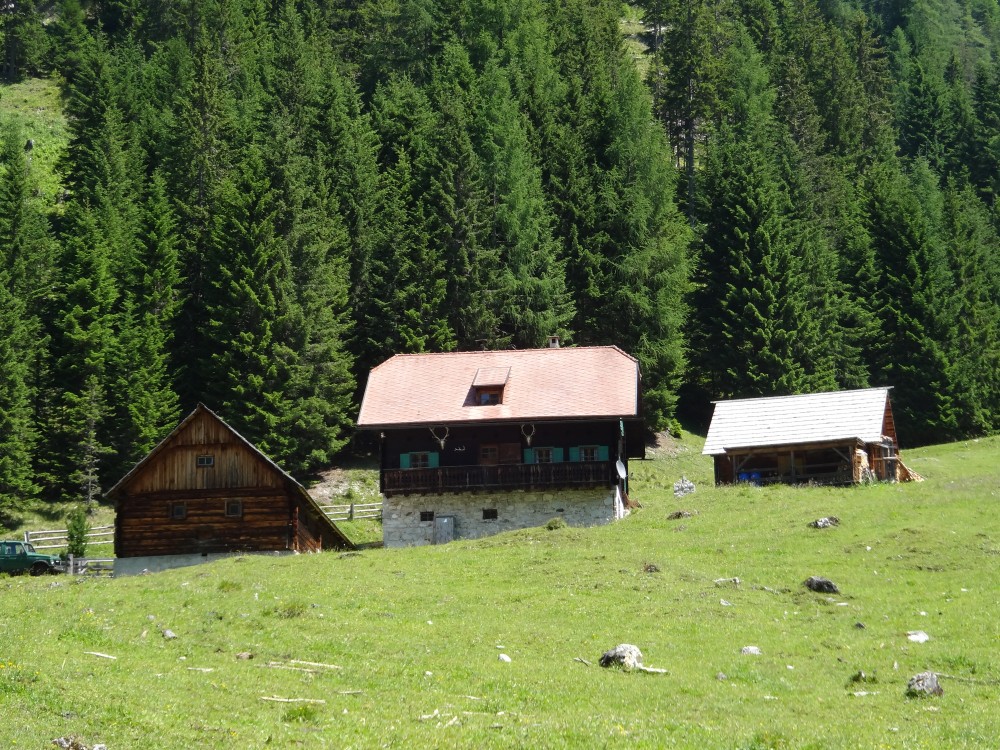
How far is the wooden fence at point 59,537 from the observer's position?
54.1 meters

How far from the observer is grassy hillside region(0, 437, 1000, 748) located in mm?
18078

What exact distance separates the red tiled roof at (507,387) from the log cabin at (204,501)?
4.99 metres

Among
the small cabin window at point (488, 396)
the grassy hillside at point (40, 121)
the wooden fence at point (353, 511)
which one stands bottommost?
the wooden fence at point (353, 511)

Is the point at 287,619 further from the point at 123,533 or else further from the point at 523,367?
the point at 523,367

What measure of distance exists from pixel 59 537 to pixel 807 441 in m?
33.2

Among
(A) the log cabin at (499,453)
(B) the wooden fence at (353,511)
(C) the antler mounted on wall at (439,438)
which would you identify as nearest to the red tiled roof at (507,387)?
(A) the log cabin at (499,453)

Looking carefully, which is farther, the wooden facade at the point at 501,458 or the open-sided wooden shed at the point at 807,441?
the open-sided wooden shed at the point at 807,441

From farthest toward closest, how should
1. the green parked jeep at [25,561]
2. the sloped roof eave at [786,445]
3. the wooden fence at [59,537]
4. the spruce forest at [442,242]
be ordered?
1. the spruce forest at [442,242]
2. the wooden fence at [59,537]
3. the sloped roof eave at [786,445]
4. the green parked jeep at [25,561]

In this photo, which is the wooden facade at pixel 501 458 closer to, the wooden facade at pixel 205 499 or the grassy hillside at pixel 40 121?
the wooden facade at pixel 205 499

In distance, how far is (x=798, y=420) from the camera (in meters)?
54.6

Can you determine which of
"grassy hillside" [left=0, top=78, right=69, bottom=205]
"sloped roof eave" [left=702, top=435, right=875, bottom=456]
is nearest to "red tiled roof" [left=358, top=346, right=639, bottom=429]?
"sloped roof eave" [left=702, top=435, right=875, bottom=456]

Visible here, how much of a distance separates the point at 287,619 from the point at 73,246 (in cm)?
4450

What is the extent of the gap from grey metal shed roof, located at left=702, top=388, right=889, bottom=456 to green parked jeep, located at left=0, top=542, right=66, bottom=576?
1029 inches

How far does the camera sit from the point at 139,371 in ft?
209
